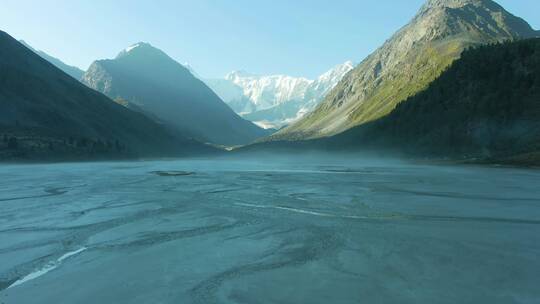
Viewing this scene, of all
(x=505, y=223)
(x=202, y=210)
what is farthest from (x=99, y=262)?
(x=505, y=223)

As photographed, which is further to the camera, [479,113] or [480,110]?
[480,110]

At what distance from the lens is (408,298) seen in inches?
591

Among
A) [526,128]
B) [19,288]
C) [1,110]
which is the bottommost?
[19,288]

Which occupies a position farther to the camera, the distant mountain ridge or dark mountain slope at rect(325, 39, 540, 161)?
dark mountain slope at rect(325, 39, 540, 161)

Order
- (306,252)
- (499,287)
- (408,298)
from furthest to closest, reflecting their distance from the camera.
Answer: (306,252), (499,287), (408,298)

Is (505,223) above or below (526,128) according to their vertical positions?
below

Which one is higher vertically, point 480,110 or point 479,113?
point 480,110

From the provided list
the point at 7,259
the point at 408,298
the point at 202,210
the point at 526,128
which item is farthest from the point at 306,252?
the point at 526,128

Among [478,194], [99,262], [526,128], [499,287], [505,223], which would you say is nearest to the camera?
[499,287]

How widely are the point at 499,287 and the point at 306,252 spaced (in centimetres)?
871

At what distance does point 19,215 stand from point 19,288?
20.5m

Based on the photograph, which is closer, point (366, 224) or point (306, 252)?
point (306, 252)

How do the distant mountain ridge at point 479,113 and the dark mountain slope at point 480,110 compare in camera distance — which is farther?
the dark mountain slope at point 480,110

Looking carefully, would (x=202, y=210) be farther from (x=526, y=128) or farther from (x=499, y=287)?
(x=526, y=128)
